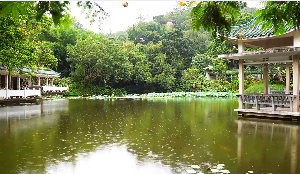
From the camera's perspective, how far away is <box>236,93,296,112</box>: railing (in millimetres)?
10381

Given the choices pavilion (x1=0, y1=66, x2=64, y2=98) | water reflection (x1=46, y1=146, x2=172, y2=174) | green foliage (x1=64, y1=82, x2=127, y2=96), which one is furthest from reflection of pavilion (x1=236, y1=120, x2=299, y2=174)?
green foliage (x1=64, y1=82, x2=127, y2=96)

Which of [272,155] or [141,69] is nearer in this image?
[272,155]

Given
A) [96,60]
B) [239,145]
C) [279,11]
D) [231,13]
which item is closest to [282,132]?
[239,145]

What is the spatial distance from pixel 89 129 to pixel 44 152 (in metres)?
3.09

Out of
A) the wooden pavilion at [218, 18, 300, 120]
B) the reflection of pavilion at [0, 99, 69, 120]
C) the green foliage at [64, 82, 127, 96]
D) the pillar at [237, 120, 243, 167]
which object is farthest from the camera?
the green foliage at [64, 82, 127, 96]

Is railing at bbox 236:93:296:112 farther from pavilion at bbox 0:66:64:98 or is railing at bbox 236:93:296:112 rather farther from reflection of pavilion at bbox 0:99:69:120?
pavilion at bbox 0:66:64:98

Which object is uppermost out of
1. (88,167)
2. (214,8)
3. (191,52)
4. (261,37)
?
(191,52)

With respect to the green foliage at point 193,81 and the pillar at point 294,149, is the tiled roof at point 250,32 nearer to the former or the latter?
the pillar at point 294,149

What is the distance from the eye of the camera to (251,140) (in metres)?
6.89

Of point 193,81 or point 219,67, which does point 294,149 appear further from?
point 193,81

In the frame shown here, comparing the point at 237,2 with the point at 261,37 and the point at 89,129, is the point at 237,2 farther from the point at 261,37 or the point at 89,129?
the point at 261,37

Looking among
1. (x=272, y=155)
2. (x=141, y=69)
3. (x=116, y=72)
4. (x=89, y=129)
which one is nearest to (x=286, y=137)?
(x=272, y=155)

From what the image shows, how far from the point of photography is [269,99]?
11.0 m

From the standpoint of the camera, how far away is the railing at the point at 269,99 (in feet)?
34.1
